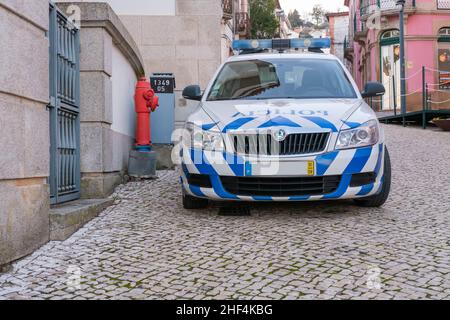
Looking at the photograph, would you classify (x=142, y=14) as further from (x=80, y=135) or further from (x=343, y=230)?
(x=343, y=230)

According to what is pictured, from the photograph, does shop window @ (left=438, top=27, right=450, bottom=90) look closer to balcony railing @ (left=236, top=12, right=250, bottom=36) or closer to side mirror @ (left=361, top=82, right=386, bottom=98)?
balcony railing @ (left=236, top=12, right=250, bottom=36)

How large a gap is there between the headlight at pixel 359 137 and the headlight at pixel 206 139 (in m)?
1.10

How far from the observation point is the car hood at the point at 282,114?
5270mm

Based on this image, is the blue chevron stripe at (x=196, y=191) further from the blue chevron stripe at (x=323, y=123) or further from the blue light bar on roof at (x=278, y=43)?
the blue light bar on roof at (x=278, y=43)

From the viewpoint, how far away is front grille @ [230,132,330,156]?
5176mm

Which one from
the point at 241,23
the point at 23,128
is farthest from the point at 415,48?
the point at 23,128

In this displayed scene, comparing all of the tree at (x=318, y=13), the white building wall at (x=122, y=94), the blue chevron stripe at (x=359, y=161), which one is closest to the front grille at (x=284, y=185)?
the blue chevron stripe at (x=359, y=161)

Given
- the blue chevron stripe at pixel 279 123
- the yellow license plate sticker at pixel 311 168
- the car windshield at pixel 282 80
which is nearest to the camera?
the yellow license plate sticker at pixel 311 168

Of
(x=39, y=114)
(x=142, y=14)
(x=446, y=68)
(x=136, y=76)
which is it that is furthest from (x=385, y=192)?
(x=446, y=68)

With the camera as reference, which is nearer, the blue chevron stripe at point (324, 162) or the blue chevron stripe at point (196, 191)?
the blue chevron stripe at point (324, 162)

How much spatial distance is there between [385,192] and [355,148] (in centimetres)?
84

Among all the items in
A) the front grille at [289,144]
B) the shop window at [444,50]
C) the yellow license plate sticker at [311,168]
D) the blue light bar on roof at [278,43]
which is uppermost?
the shop window at [444,50]
